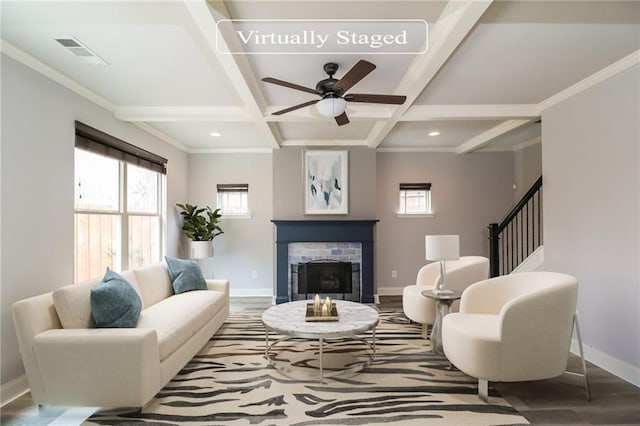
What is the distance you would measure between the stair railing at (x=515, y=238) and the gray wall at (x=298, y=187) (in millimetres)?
2032

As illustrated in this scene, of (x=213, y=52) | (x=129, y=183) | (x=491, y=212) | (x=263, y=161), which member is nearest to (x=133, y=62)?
(x=213, y=52)

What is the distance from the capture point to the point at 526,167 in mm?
5711

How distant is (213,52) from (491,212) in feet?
17.8

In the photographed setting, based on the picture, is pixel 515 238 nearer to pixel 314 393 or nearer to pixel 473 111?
pixel 473 111

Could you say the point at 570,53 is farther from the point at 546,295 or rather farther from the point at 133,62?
the point at 133,62

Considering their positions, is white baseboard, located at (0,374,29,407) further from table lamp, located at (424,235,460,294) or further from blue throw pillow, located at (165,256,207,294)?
table lamp, located at (424,235,460,294)

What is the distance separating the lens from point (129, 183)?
4250 millimetres

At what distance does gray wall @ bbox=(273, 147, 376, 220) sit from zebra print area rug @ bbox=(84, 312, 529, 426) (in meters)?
2.39

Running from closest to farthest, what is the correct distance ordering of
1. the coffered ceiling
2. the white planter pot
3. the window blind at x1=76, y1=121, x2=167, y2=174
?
1. the coffered ceiling
2. the window blind at x1=76, y1=121, x2=167, y2=174
3. the white planter pot

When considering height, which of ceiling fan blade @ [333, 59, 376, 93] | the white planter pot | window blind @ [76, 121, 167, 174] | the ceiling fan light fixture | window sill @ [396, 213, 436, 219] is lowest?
the white planter pot

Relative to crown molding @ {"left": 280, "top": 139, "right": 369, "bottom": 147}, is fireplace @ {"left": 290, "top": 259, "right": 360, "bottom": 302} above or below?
below

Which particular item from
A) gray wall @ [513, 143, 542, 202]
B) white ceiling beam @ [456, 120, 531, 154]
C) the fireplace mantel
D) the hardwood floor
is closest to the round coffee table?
the hardwood floor

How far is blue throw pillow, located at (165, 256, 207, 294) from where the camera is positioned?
3869 mm

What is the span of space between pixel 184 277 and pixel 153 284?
1.28 feet
